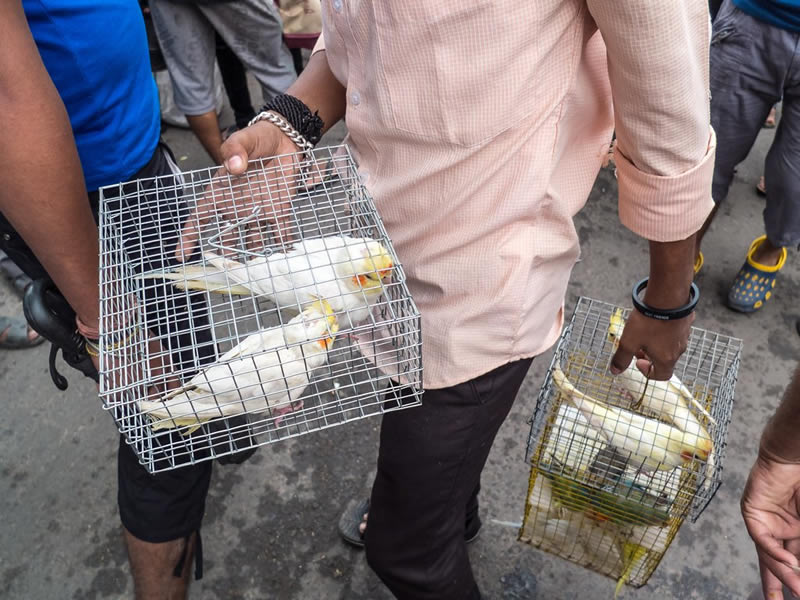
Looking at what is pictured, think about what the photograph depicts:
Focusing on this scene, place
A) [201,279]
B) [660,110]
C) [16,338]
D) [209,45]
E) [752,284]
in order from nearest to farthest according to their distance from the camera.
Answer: [660,110], [201,279], [16,338], [752,284], [209,45]

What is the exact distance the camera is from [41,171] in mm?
1036

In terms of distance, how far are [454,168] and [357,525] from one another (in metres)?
1.40

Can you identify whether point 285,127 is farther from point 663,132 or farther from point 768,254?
point 768,254

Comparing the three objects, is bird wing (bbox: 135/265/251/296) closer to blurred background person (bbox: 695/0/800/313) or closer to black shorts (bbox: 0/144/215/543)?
black shorts (bbox: 0/144/215/543)

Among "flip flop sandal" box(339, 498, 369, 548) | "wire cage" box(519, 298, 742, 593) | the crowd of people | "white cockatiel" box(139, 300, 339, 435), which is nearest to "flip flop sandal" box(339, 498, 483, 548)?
"flip flop sandal" box(339, 498, 369, 548)

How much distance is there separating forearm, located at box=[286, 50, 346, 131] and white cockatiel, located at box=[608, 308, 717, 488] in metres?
0.88

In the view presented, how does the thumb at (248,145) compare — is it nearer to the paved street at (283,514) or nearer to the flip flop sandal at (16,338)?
the paved street at (283,514)

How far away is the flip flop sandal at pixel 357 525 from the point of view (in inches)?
76.4

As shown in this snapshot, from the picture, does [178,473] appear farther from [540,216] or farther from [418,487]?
[540,216]

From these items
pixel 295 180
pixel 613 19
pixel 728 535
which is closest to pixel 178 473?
pixel 295 180

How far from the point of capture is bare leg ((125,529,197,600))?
1684 mm

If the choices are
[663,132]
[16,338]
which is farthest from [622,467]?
[16,338]

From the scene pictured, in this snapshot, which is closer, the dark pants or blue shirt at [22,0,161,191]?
blue shirt at [22,0,161,191]

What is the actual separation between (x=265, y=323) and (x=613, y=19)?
78 centimetres
